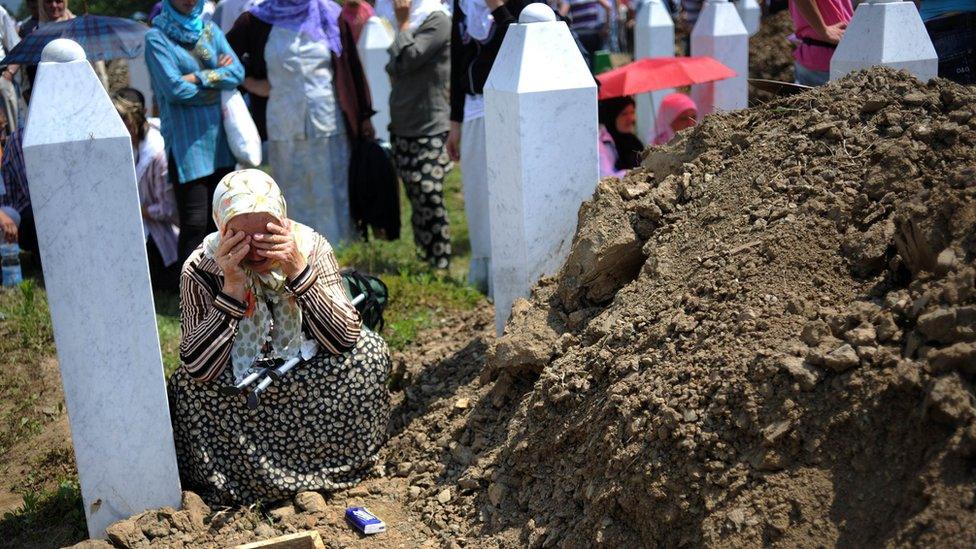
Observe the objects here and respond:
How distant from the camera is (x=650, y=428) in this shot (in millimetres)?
3500

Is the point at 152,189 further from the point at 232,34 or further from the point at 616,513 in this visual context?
the point at 616,513

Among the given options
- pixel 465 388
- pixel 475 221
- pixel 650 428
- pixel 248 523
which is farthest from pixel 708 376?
pixel 475 221

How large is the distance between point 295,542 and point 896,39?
354 cm

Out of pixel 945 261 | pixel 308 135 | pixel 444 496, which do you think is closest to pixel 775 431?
pixel 945 261

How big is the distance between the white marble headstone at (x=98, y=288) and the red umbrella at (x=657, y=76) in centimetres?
455

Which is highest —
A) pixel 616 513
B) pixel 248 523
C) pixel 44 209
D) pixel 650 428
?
pixel 44 209

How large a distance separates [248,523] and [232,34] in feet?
14.4

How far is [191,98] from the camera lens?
258 inches

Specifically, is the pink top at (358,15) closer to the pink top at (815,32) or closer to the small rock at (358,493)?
the pink top at (815,32)

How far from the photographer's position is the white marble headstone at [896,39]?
4973 mm

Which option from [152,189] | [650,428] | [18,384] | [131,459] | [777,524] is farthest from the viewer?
[152,189]

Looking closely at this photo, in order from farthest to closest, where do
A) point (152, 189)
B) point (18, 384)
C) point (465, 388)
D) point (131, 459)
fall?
point (152, 189), point (18, 384), point (465, 388), point (131, 459)

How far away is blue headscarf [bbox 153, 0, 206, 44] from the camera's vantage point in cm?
648

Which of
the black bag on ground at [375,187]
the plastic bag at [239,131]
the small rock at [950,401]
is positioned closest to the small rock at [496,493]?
the small rock at [950,401]
